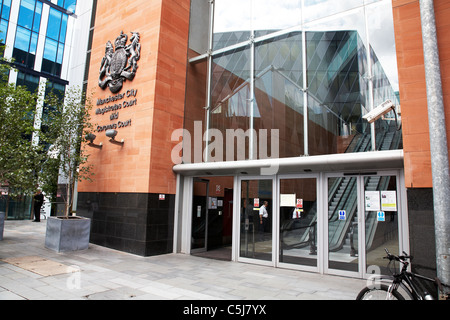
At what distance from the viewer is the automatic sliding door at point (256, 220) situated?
24.7 feet

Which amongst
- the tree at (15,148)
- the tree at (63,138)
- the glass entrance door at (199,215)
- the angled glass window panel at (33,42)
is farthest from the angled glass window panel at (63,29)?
the glass entrance door at (199,215)

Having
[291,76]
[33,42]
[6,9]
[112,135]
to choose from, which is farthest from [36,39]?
[291,76]

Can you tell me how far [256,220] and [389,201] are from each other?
9.91 ft

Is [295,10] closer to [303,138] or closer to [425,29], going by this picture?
[303,138]

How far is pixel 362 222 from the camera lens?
630 cm

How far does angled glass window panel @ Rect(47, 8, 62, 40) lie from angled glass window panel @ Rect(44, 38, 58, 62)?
0.52 metres

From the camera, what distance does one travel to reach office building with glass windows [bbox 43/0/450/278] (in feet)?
19.8

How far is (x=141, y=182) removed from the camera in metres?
8.46

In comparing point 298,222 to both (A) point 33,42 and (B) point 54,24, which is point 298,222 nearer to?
(A) point 33,42

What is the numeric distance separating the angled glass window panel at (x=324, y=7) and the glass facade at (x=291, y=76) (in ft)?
0.08

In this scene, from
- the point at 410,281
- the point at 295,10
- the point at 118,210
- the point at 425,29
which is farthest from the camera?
the point at 118,210

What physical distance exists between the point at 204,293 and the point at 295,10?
23.1 ft

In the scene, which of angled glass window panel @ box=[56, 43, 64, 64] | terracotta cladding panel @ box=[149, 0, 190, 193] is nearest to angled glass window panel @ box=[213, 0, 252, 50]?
terracotta cladding panel @ box=[149, 0, 190, 193]

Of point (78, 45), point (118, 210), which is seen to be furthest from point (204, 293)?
point (78, 45)
